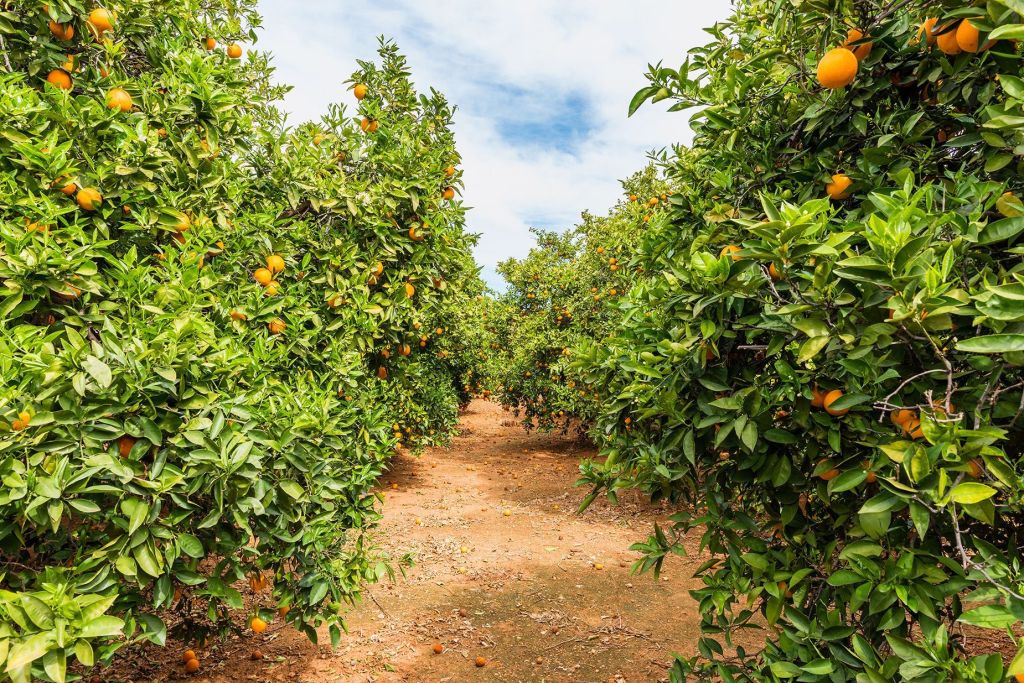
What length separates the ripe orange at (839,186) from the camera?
2.27 meters

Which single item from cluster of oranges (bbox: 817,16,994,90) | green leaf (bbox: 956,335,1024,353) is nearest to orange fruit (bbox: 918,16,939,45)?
cluster of oranges (bbox: 817,16,994,90)

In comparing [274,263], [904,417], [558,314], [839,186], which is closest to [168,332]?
[274,263]

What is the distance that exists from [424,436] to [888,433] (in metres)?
8.63

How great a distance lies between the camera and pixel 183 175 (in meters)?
3.22

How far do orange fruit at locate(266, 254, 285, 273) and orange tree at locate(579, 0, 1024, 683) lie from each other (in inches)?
93.6

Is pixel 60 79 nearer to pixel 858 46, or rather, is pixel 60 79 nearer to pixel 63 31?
pixel 63 31

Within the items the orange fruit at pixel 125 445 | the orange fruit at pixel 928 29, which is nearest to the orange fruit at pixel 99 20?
the orange fruit at pixel 125 445

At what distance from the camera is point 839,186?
7.50 ft

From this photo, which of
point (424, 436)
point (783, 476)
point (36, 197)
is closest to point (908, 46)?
point (783, 476)

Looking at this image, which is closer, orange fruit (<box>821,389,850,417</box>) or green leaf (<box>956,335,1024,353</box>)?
green leaf (<box>956,335,1024,353</box>)

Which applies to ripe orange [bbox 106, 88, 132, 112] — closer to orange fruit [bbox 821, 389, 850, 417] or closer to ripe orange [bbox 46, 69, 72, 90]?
ripe orange [bbox 46, 69, 72, 90]

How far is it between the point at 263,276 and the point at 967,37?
144 inches

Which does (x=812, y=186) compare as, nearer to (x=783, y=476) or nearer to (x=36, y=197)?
(x=783, y=476)

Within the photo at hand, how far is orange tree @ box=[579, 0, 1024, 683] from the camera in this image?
1.53 meters
